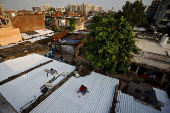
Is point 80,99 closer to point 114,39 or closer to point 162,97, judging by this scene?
point 114,39

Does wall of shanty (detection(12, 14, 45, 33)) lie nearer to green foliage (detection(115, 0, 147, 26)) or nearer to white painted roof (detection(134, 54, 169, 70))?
green foliage (detection(115, 0, 147, 26))

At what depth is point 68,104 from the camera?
647 centimetres

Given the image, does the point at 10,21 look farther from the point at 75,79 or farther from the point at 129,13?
the point at 129,13

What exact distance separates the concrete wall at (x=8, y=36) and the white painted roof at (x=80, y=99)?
885 inches

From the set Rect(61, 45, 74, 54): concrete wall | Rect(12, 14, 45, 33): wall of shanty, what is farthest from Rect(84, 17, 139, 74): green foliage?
Rect(12, 14, 45, 33): wall of shanty

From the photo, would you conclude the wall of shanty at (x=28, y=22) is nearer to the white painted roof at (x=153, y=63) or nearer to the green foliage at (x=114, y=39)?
the green foliage at (x=114, y=39)

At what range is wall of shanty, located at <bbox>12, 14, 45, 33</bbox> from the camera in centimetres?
3164

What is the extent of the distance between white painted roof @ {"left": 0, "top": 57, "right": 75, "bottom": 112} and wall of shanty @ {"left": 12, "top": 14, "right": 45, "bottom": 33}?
32.5m

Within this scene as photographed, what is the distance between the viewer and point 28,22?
113 ft

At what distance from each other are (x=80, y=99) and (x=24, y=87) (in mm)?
5625

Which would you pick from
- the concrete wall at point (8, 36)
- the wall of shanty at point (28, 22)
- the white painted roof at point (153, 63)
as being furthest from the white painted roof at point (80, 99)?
the wall of shanty at point (28, 22)

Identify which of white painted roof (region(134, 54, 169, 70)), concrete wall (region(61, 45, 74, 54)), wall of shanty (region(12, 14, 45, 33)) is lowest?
concrete wall (region(61, 45, 74, 54))

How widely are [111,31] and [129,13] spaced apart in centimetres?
2205

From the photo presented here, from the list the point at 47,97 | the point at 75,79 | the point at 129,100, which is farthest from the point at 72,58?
the point at 129,100
